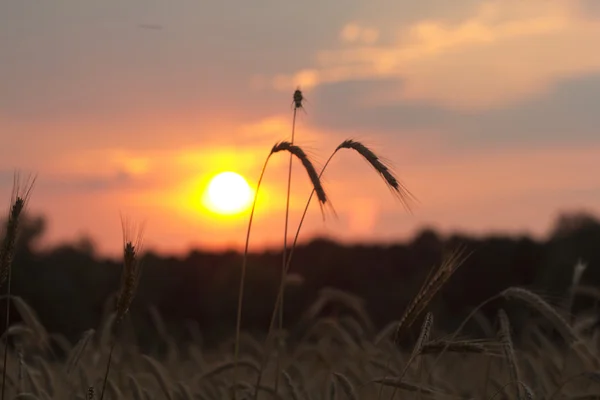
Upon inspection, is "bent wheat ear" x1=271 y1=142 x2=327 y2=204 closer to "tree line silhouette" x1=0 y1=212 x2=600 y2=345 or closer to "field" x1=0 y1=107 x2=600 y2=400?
"field" x1=0 y1=107 x2=600 y2=400

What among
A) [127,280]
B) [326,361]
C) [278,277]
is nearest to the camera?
[127,280]

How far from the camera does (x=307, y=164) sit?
14.7ft

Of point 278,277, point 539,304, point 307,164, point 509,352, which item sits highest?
point 307,164

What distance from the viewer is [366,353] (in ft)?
24.2

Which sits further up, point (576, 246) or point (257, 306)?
point (576, 246)

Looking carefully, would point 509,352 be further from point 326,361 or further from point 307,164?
point 326,361

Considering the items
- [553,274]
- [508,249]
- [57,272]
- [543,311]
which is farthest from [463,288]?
[543,311]

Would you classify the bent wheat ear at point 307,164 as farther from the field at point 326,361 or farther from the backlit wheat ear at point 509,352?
the backlit wheat ear at point 509,352

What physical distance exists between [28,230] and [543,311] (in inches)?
1205

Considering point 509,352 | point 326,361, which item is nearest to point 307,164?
point 509,352

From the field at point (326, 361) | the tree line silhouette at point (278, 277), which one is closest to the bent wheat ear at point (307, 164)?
the field at point (326, 361)

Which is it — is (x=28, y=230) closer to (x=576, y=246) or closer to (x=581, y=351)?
(x=576, y=246)

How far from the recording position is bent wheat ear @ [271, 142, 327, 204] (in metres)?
4.26

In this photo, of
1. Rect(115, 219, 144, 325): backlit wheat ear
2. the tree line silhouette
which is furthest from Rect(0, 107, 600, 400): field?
the tree line silhouette
